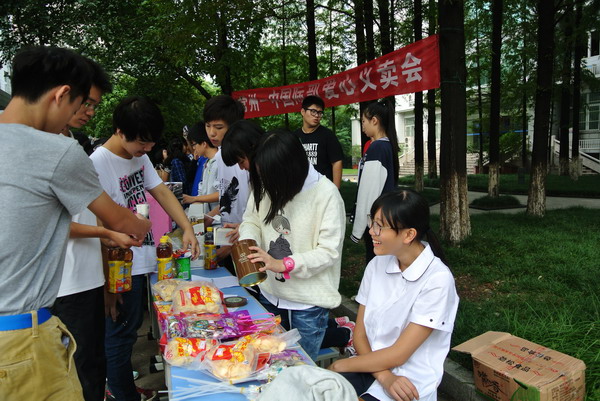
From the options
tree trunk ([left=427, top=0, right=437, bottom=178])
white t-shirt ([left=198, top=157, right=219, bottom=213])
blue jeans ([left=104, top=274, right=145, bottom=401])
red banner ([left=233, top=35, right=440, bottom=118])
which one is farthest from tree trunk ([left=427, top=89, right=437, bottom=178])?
blue jeans ([left=104, top=274, right=145, bottom=401])

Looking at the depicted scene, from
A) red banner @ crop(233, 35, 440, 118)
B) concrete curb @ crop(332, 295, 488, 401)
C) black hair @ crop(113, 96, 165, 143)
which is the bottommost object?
concrete curb @ crop(332, 295, 488, 401)

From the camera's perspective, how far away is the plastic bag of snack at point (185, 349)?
5.55 ft

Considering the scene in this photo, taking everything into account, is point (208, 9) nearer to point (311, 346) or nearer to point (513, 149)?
point (311, 346)

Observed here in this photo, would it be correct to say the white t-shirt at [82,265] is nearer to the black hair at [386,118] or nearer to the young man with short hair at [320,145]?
the black hair at [386,118]

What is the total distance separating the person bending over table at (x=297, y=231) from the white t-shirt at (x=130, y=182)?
729mm

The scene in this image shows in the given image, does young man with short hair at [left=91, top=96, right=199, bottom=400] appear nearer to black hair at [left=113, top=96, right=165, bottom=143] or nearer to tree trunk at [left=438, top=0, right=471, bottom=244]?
black hair at [left=113, top=96, right=165, bottom=143]

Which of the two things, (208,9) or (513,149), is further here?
(513,149)

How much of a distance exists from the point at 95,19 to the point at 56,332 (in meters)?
9.79

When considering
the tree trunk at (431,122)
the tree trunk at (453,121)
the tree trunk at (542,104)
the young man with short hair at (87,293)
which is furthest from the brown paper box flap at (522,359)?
the tree trunk at (431,122)

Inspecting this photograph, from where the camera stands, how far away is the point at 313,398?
1192 millimetres

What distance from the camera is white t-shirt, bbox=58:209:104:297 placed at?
6.87 feet

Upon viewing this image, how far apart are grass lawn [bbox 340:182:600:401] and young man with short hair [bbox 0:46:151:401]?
2.66 meters

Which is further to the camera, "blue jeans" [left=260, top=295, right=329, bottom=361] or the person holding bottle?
the person holding bottle

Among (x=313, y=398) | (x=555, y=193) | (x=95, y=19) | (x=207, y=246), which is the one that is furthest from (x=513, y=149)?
(x=313, y=398)
